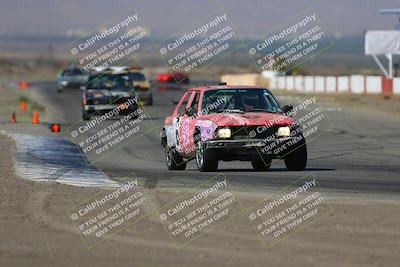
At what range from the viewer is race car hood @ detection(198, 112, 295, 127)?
54.1 ft

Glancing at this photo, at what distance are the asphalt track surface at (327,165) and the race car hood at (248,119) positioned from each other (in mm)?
800

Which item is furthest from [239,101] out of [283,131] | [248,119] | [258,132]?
[283,131]

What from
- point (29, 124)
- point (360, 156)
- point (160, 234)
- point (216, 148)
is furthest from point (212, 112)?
point (29, 124)

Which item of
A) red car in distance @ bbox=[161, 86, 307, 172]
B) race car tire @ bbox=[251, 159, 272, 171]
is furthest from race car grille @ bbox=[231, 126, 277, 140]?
race car tire @ bbox=[251, 159, 272, 171]

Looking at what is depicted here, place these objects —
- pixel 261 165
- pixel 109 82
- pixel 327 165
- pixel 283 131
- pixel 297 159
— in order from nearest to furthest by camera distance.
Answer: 1. pixel 283 131
2. pixel 297 159
3. pixel 261 165
4. pixel 327 165
5. pixel 109 82

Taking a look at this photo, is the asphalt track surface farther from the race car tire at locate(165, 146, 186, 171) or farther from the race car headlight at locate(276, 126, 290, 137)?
→ the race car headlight at locate(276, 126, 290, 137)

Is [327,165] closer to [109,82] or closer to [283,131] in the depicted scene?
[283,131]

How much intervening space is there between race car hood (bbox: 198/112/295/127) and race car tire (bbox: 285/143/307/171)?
1.81 ft

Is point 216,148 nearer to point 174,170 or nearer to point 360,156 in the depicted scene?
point 174,170

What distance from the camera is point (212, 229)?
10.6m

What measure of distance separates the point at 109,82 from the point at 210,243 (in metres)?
26.3

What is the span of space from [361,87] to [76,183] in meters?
40.0

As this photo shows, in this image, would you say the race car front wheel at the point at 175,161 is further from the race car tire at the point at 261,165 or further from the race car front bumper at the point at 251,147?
the race car front bumper at the point at 251,147

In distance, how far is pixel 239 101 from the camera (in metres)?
17.4
